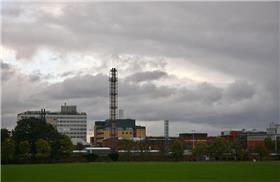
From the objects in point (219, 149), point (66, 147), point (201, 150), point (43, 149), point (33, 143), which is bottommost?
point (201, 150)

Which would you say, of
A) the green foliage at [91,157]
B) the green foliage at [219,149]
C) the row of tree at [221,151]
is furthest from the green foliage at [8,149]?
the green foliage at [219,149]

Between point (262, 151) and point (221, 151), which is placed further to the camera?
point (262, 151)

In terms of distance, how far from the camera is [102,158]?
449ft

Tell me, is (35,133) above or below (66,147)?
above

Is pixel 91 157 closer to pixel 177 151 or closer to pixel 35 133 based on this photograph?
pixel 35 133

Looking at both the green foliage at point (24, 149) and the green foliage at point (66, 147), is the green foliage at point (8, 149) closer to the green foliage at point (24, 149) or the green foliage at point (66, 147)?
the green foliage at point (24, 149)

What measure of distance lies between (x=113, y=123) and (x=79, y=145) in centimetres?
4065

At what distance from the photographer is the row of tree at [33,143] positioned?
4781 inches

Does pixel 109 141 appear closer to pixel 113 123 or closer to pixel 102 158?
pixel 113 123

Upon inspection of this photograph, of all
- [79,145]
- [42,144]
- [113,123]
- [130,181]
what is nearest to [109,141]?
[79,145]

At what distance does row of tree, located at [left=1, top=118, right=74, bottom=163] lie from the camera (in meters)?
121

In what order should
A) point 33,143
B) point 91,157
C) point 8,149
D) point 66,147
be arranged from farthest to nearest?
point 33,143 < point 91,157 < point 66,147 < point 8,149

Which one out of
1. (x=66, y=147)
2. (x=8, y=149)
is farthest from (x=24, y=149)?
(x=66, y=147)

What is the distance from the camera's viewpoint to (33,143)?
431ft
